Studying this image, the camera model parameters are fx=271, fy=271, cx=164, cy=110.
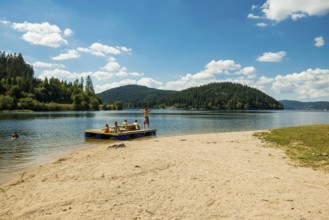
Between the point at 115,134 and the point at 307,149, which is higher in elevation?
the point at 307,149

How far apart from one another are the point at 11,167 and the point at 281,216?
54.3 feet

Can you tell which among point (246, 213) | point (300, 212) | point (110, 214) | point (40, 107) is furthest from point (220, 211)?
point (40, 107)

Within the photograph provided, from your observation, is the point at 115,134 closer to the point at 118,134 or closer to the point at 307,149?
the point at 118,134

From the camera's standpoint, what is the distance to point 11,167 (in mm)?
17719

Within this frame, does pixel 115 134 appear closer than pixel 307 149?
No

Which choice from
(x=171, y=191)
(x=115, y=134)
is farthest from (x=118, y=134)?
(x=171, y=191)

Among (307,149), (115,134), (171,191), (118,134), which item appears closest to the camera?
(171,191)

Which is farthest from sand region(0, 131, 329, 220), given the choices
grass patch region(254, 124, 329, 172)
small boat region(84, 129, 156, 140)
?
small boat region(84, 129, 156, 140)

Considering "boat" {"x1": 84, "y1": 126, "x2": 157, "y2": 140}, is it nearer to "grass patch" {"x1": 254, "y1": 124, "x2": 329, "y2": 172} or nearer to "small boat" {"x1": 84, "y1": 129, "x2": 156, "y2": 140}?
"small boat" {"x1": 84, "y1": 129, "x2": 156, "y2": 140}

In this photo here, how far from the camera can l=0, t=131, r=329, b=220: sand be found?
27.9ft

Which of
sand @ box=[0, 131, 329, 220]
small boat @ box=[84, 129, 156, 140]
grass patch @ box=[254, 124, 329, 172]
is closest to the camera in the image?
sand @ box=[0, 131, 329, 220]

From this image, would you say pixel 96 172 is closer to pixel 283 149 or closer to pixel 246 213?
pixel 246 213

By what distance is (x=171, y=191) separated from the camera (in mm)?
10547

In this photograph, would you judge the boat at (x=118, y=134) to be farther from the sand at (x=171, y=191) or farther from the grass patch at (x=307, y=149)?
the sand at (x=171, y=191)
